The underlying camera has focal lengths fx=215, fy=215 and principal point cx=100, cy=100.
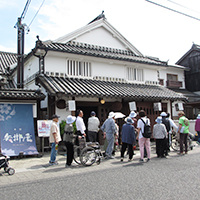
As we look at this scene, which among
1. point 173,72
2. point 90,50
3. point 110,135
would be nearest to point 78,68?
point 90,50

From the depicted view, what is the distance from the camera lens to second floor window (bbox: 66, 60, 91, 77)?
13.4m

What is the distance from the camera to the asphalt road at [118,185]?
490 cm

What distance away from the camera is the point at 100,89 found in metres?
12.7

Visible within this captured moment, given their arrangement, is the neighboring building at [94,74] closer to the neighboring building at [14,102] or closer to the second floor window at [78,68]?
the second floor window at [78,68]

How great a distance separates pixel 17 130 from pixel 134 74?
31.2 feet

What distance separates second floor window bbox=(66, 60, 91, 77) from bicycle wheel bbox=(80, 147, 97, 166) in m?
6.44

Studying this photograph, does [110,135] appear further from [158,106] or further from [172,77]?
[172,77]

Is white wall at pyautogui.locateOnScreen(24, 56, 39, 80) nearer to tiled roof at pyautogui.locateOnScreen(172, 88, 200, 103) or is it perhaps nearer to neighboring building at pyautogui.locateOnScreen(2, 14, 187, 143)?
neighboring building at pyautogui.locateOnScreen(2, 14, 187, 143)

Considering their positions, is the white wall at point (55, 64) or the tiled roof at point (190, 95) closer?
the white wall at point (55, 64)

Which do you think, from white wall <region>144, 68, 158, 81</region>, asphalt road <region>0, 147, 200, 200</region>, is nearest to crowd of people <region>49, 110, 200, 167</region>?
asphalt road <region>0, 147, 200, 200</region>

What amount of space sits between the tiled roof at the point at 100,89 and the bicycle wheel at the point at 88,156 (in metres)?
3.61

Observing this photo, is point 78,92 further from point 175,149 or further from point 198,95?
point 198,95

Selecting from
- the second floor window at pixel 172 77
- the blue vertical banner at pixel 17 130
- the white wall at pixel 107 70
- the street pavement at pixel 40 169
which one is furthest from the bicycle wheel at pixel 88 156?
the second floor window at pixel 172 77

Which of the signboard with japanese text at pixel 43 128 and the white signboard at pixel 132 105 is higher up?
the white signboard at pixel 132 105
